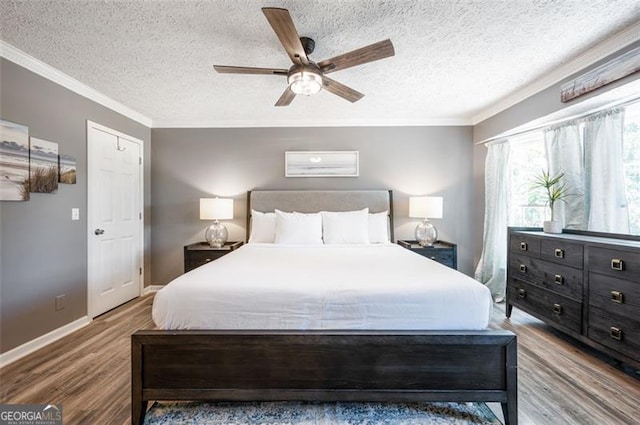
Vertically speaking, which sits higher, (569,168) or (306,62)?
(306,62)


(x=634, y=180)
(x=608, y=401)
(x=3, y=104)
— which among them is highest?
(x=3, y=104)

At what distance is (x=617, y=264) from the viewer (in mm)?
1965

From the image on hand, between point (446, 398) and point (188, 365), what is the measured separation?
1.42 metres

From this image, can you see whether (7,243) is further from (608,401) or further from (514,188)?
(514,188)

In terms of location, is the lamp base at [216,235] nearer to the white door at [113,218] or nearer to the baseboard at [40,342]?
the white door at [113,218]

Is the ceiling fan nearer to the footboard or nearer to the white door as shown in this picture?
the footboard

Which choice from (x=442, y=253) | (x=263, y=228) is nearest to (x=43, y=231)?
(x=263, y=228)

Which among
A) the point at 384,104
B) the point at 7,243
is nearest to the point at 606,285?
the point at 384,104

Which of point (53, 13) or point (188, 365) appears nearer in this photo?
point (188, 365)

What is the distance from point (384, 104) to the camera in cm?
334

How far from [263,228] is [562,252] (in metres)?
3.10

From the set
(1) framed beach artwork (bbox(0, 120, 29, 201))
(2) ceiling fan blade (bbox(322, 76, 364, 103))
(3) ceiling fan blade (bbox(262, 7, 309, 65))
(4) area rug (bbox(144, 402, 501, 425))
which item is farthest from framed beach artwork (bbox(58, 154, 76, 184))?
(2) ceiling fan blade (bbox(322, 76, 364, 103))

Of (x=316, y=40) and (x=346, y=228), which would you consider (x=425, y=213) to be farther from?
(x=316, y=40)

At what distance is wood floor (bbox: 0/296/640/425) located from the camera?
161cm
